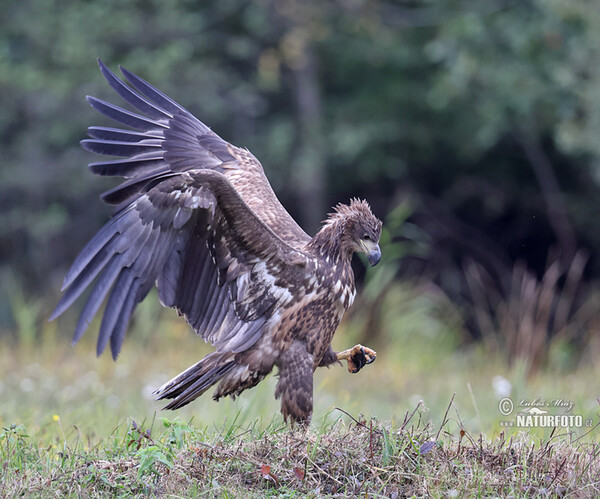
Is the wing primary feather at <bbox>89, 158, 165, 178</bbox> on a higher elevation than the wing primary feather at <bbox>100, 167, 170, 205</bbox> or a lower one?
higher

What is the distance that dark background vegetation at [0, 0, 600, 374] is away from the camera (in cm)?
1084

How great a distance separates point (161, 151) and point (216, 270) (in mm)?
831

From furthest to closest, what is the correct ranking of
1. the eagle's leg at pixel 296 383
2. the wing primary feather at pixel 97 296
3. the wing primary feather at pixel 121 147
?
the wing primary feather at pixel 121 147, the eagle's leg at pixel 296 383, the wing primary feather at pixel 97 296

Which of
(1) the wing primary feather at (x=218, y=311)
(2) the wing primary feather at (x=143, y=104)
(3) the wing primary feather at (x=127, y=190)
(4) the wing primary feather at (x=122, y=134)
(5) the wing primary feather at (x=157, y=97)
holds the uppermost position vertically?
(5) the wing primary feather at (x=157, y=97)

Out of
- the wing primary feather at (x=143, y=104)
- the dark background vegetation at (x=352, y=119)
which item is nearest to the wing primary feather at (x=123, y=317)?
the wing primary feather at (x=143, y=104)

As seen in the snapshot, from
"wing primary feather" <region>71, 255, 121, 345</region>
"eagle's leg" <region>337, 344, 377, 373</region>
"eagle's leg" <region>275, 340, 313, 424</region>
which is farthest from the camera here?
"eagle's leg" <region>337, 344, 377, 373</region>

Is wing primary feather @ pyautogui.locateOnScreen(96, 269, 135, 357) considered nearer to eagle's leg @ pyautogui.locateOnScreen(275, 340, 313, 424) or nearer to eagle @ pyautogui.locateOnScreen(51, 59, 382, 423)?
eagle @ pyautogui.locateOnScreen(51, 59, 382, 423)

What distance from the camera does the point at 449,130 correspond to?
39.1 ft

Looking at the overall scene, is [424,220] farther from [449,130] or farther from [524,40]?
[524,40]

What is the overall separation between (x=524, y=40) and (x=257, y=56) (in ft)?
13.2

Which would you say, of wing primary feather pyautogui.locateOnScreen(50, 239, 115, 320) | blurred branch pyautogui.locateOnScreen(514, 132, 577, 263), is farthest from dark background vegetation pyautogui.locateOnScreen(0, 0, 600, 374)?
wing primary feather pyautogui.locateOnScreen(50, 239, 115, 320)

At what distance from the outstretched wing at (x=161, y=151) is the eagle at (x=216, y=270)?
1 centimetres

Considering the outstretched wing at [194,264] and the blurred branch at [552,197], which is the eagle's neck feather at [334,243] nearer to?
the outstretched wing at [194,264]

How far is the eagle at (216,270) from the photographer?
4246 millimetres
